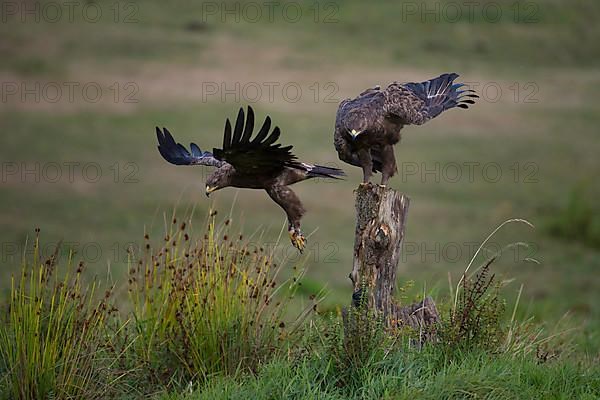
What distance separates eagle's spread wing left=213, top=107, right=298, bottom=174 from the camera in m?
6.43

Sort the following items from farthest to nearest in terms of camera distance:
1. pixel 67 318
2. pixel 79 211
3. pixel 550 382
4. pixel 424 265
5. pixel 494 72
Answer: pixel 494 72, pixel 79 211, pixel 424 265, pixel 67 318, pixel 550 382

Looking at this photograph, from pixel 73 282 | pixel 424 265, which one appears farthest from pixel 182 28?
pixel 73 282

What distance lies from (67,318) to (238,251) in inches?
45.7

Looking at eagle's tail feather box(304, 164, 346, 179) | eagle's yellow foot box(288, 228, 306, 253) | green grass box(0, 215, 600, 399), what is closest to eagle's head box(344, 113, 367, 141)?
eagle's tail feather box(304, 164, 346, 179)

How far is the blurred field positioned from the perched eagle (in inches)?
190

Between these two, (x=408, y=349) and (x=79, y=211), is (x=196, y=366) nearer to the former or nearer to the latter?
(x=408, y=349)

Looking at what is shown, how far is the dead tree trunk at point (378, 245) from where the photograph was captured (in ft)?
22.6

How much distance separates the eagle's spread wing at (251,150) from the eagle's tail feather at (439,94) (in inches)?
42.7

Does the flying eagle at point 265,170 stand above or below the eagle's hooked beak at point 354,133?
below

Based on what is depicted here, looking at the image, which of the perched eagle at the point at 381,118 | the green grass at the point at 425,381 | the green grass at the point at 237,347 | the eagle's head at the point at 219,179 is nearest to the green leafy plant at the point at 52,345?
the green grass at the point at 237,347

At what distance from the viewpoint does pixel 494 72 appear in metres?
26.0

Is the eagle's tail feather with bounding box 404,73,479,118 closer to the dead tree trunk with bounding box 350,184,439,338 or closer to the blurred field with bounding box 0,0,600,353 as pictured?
the dead tree trunk with bounding box 350,184,439,338

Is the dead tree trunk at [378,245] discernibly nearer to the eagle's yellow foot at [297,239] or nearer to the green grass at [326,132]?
the eagle's yellow foot at [297,239]

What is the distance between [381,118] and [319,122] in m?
16.0
